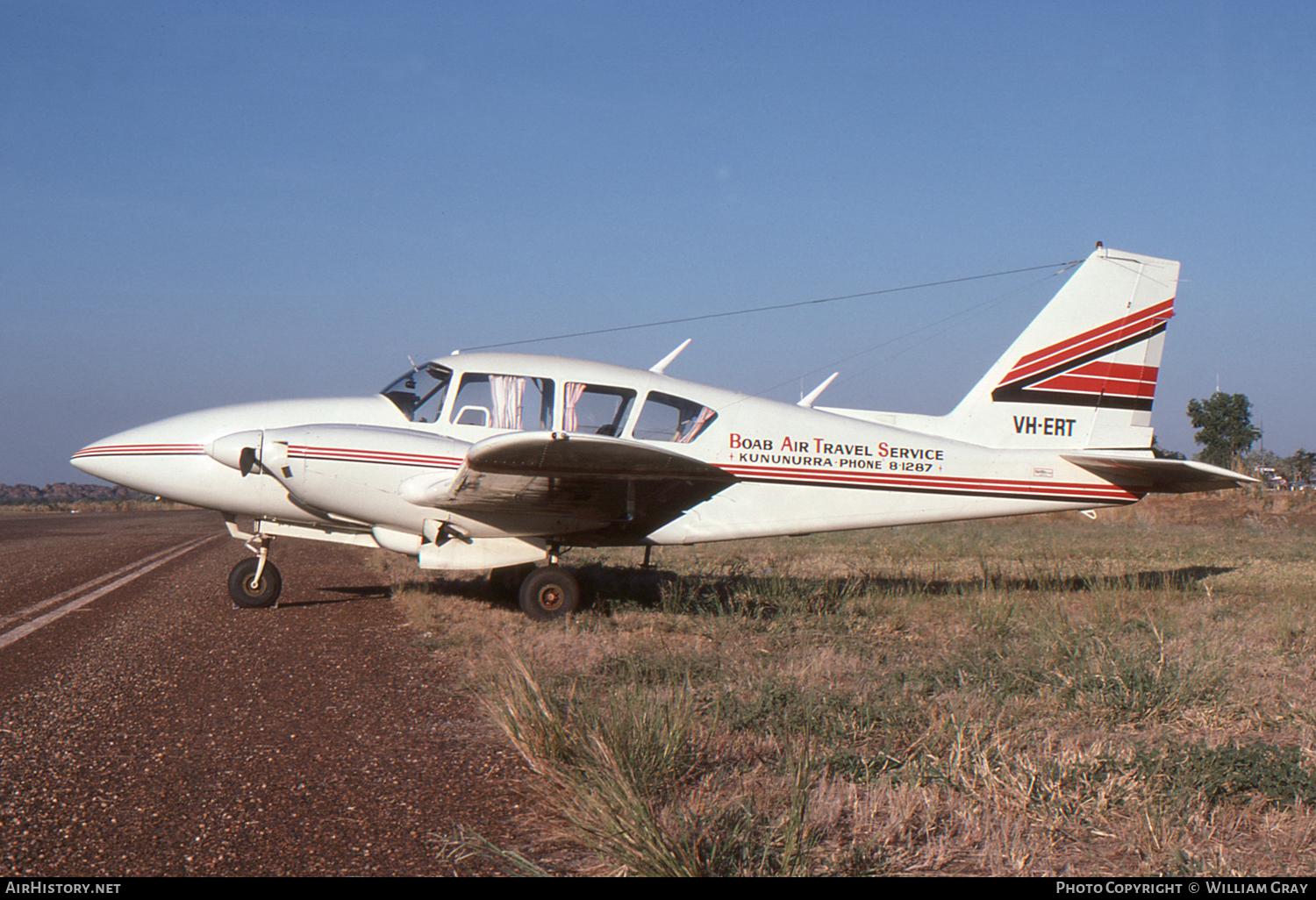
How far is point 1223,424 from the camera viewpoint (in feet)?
181

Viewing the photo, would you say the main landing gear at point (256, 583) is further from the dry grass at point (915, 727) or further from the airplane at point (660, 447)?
the dry grass at point (915, 727)

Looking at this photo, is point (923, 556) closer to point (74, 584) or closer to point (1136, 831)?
point (1136, 831)

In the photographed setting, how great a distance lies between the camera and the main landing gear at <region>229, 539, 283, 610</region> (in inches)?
334

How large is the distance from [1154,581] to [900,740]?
7.67 metres

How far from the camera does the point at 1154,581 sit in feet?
32.4

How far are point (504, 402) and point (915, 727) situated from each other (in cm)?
532

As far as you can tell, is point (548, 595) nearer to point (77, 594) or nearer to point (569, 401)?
point (569, 401)

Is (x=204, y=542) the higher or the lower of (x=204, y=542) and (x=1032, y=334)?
the lower

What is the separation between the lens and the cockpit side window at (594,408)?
8141mm

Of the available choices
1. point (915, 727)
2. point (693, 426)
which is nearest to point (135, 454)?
point (693, 426)

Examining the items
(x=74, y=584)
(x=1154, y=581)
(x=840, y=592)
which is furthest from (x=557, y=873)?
(x=74, y=584)

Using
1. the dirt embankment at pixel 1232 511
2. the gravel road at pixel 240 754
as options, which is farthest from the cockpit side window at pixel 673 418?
the dirt embankment at pixel 1232 511

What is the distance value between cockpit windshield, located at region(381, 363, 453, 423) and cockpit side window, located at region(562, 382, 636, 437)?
124 centimetres

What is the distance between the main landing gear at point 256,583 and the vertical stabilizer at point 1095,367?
7407 millimetres
